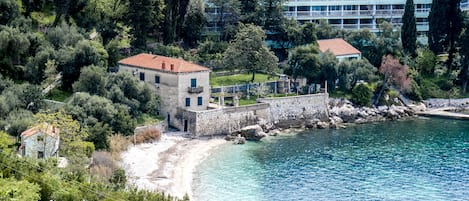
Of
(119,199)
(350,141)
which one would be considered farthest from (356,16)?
(119,199)

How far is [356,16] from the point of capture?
86.5m

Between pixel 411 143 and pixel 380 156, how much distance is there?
17.6 feet

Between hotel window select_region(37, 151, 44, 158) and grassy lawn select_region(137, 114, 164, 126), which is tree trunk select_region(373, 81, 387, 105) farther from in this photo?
hotel window select_region(37, 151, 44, 158)

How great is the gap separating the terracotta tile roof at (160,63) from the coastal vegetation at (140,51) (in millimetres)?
2272

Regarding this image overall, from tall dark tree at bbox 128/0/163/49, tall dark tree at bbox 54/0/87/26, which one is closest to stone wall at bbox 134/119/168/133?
tall dark tree at bbox 128/0/163/49

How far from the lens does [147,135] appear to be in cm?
5772

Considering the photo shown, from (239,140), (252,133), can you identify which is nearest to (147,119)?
(239,140)

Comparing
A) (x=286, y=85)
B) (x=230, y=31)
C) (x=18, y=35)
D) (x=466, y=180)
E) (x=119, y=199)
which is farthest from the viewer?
(x=230, y=31)

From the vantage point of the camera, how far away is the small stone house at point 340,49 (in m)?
75.7

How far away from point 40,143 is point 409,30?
141 feet

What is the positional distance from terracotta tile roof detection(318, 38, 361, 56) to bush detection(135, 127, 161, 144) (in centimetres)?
2236

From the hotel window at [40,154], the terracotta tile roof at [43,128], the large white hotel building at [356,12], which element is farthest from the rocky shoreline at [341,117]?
the hotel window at [40,154]

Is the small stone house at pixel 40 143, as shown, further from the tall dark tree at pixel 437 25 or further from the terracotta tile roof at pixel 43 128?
the tall dark tree at pixel 437 25

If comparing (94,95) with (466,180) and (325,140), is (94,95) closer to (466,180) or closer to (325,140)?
(325,140)
